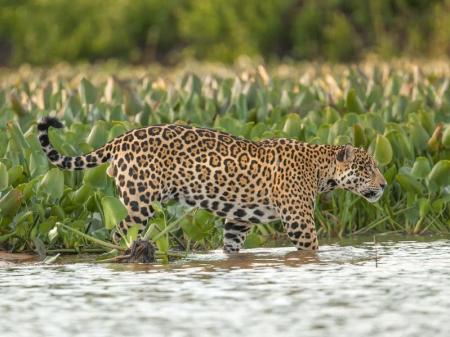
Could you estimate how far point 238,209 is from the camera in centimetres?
1038

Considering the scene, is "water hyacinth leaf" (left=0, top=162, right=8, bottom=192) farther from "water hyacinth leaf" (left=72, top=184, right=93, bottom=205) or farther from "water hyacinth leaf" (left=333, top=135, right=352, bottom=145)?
"water hyacinth leaf" (left=333, top=135, right=352, bottom=145)

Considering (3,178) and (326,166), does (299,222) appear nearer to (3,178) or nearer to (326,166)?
(326,166)

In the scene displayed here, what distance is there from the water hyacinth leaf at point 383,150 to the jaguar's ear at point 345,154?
41.6 inches

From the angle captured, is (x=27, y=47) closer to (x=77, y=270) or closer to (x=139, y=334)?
(x=77, y=270)

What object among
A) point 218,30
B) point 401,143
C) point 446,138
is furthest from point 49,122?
point 218,30

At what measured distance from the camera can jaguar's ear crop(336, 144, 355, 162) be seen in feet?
34.7

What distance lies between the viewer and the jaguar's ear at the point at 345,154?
34.7ft

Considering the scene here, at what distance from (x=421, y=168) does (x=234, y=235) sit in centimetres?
186

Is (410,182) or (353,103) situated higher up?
(353,103)

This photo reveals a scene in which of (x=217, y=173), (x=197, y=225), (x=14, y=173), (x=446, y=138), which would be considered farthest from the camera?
(x=446, y=138)

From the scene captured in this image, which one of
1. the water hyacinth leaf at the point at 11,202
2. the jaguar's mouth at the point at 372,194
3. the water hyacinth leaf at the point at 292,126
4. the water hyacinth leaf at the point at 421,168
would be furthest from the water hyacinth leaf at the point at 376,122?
the water hyacinth leaf at the point at 11,202

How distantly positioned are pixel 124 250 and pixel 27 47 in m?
31.1

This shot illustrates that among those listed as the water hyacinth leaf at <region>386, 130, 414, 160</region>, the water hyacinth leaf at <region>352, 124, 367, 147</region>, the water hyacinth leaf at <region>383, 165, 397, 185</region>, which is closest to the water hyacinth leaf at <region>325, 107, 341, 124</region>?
the water hyacinth leaf at <region>352, 124, 367, 147</region>

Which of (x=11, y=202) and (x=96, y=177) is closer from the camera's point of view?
(x=11, y=202)
